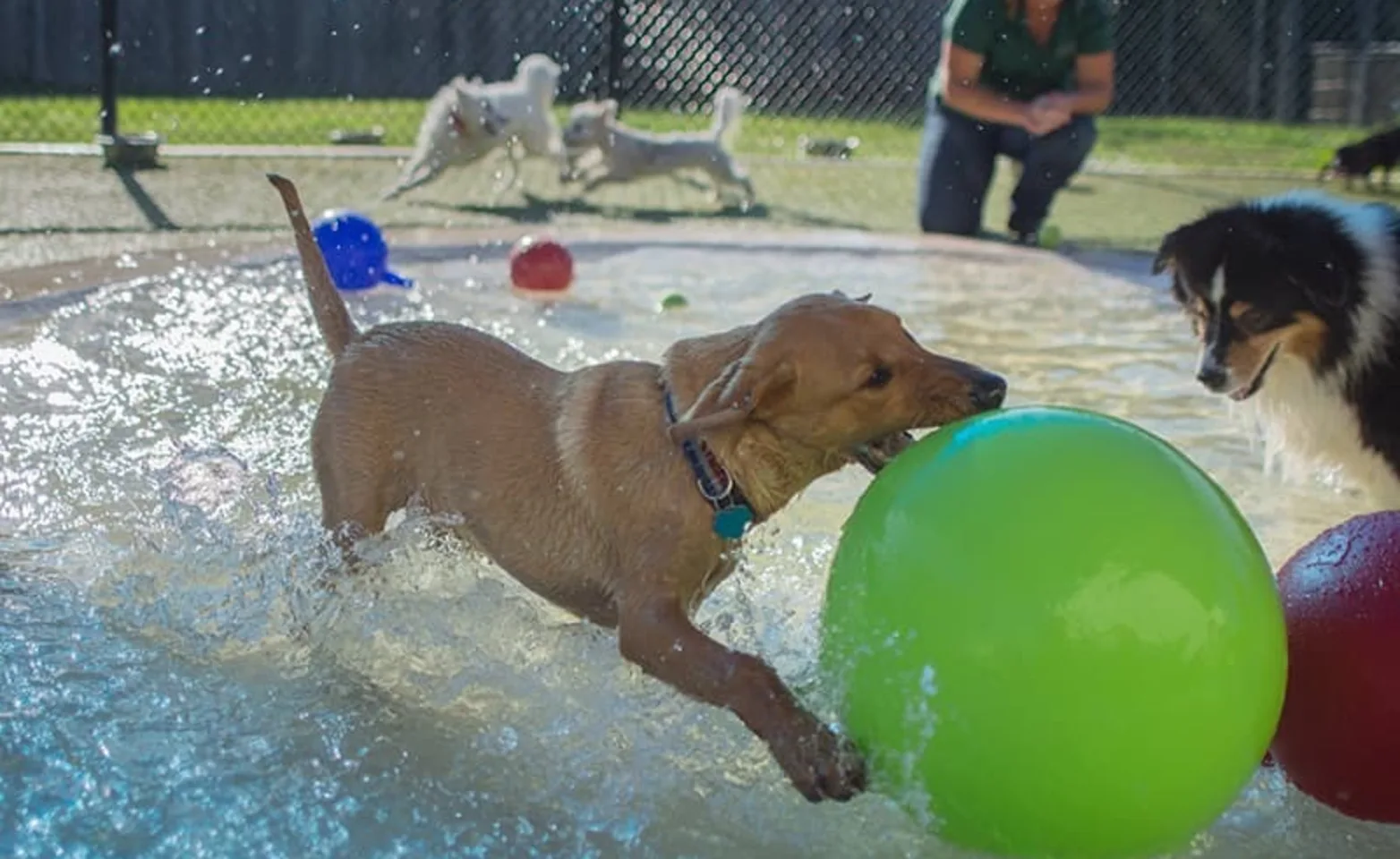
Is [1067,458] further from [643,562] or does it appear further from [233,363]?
[233,363]

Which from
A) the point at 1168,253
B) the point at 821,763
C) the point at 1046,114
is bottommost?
the point at 821,763

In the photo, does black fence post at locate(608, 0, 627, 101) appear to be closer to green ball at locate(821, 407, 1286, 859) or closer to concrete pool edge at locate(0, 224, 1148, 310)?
concrete pool edge at locate(0, 224, 1148, 310)

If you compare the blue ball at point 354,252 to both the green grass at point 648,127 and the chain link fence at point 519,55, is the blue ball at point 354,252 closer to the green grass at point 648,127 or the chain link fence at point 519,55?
the green grass at point 648,127

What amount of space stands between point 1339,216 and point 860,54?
13435 millimetres

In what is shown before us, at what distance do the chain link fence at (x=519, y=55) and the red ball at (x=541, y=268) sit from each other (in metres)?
6.64

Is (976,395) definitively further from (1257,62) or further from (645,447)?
(1257,62)

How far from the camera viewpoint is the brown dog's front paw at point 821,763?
2.67 meters

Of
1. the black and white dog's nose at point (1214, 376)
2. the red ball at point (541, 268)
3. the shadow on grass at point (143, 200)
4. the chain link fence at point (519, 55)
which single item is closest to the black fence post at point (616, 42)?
the chain link fence at point (519, 55)

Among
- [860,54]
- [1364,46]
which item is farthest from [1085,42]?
[1364,46]

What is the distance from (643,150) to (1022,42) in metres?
3.43

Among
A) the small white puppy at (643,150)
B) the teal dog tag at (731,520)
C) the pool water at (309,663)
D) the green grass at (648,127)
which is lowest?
the green grass at (648,127)

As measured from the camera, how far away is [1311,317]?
4.77 meters

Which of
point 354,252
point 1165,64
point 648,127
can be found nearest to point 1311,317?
point 354,252

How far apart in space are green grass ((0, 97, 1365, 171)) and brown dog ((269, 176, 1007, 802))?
10.1 metres
